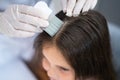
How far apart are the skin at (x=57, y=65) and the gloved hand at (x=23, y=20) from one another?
0.13 meters

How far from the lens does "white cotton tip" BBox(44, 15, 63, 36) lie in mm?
986

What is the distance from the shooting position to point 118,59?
1591 millimetres

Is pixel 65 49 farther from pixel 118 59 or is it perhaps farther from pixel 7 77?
pixel 118 59

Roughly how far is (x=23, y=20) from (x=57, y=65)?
0.25 metres

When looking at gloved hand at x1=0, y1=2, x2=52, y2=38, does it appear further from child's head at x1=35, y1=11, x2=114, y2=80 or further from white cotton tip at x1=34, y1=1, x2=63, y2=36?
child's head at x1=35, y1=11, x2=114, y2=80

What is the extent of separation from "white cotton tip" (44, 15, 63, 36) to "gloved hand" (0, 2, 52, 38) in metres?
0.02

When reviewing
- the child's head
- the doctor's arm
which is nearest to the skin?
the child's head

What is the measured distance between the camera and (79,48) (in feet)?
3.50

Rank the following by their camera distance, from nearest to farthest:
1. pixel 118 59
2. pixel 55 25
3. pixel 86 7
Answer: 1. pixel 55 25
2. pixel 86 7
3. pixel 118 59

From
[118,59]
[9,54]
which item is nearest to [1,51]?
[9,54]

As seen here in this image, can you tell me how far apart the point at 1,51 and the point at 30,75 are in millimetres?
227

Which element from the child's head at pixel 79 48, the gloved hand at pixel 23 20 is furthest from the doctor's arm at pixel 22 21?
the child's head at pixel 79 48

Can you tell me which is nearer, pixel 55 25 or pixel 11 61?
pixel 55 25

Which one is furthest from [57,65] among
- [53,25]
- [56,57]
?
[53,25]
